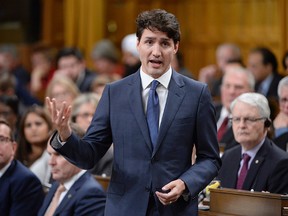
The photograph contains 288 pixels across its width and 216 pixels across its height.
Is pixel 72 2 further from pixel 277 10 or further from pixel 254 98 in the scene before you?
pixel 254 98

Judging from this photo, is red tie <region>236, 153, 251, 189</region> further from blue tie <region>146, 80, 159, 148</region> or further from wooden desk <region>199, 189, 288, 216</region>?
blue tie <region>146, 80, 159, 148</region>

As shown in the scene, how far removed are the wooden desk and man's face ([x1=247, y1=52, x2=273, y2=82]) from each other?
14.8 ft

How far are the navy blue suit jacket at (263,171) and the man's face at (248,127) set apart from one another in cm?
7

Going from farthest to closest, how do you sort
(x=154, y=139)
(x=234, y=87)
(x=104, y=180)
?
(x=234, y=87)
(x=104, y=180)
(x=154, y=139)

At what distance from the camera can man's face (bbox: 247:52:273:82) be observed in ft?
30.6

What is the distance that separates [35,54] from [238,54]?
325 centimetres

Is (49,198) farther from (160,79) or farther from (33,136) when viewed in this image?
(160,79)

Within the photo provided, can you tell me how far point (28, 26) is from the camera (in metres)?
13.4

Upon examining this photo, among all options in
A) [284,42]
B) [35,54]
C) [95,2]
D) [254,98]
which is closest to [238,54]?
[284,42]

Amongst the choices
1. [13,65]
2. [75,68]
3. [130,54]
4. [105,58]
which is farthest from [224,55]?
[13,65]

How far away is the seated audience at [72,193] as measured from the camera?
5.39 meters

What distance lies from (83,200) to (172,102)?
1557 millimetres

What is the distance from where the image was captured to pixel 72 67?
10.6m

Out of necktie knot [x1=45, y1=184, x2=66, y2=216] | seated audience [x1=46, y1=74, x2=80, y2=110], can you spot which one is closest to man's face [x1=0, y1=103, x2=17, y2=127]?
seated audience [x1=46, y1=74, x2=80, y2=110]
